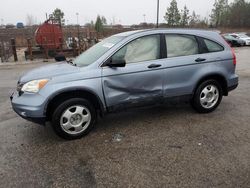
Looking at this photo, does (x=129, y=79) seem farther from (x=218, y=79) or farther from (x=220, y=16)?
(x=220, y=16)

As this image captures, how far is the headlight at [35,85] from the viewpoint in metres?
3.78

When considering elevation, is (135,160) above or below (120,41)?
below

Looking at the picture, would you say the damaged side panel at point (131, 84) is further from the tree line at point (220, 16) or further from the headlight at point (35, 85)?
the tree line at point (220, 16)

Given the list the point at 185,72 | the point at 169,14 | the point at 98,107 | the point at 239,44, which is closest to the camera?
the point at 98,107

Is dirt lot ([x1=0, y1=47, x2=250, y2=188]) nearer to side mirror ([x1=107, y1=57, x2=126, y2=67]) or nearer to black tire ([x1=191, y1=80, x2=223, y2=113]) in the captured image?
black tire ([x1=191, y1=80, x2=223, y2=113])

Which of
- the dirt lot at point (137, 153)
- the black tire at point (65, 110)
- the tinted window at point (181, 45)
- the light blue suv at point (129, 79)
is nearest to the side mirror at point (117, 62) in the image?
the light blue suv at point (129, 79)

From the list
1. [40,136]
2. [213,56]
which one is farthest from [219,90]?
[40,136]

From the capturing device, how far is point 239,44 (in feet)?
87.7

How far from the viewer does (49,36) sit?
17.6 meters

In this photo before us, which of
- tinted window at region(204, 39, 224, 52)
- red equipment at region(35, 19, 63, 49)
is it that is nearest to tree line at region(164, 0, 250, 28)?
red equipment at region(35, 19, 63, 49)

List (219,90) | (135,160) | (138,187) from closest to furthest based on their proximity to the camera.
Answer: (138,187) → (135,160) → (219,90)

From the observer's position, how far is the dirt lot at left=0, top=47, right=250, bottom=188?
297 cm

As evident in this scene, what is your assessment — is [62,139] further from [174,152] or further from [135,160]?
[174,152]

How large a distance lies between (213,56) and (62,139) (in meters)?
3.17
